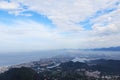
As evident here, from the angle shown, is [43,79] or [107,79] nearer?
[43,79]

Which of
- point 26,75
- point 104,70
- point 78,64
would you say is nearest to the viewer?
point 26,75

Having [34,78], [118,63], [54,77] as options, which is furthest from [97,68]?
[34,78]

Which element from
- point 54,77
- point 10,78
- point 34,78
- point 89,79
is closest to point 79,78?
point 89,79

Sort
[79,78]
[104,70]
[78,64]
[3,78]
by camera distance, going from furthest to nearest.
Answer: [78,64] → [104,70] → [79,78] → [3,78]

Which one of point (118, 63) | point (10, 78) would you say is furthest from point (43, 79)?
point (118, 63)

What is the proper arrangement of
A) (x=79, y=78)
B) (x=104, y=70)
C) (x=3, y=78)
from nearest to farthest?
1. (x=3, y=78)
2. (x=79, y=78)
3. (x=104, y=70)

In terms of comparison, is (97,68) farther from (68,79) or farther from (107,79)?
(68,79)

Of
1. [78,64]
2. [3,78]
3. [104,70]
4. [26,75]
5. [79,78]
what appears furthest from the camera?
[78,64]

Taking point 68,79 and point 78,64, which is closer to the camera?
point 68,79
